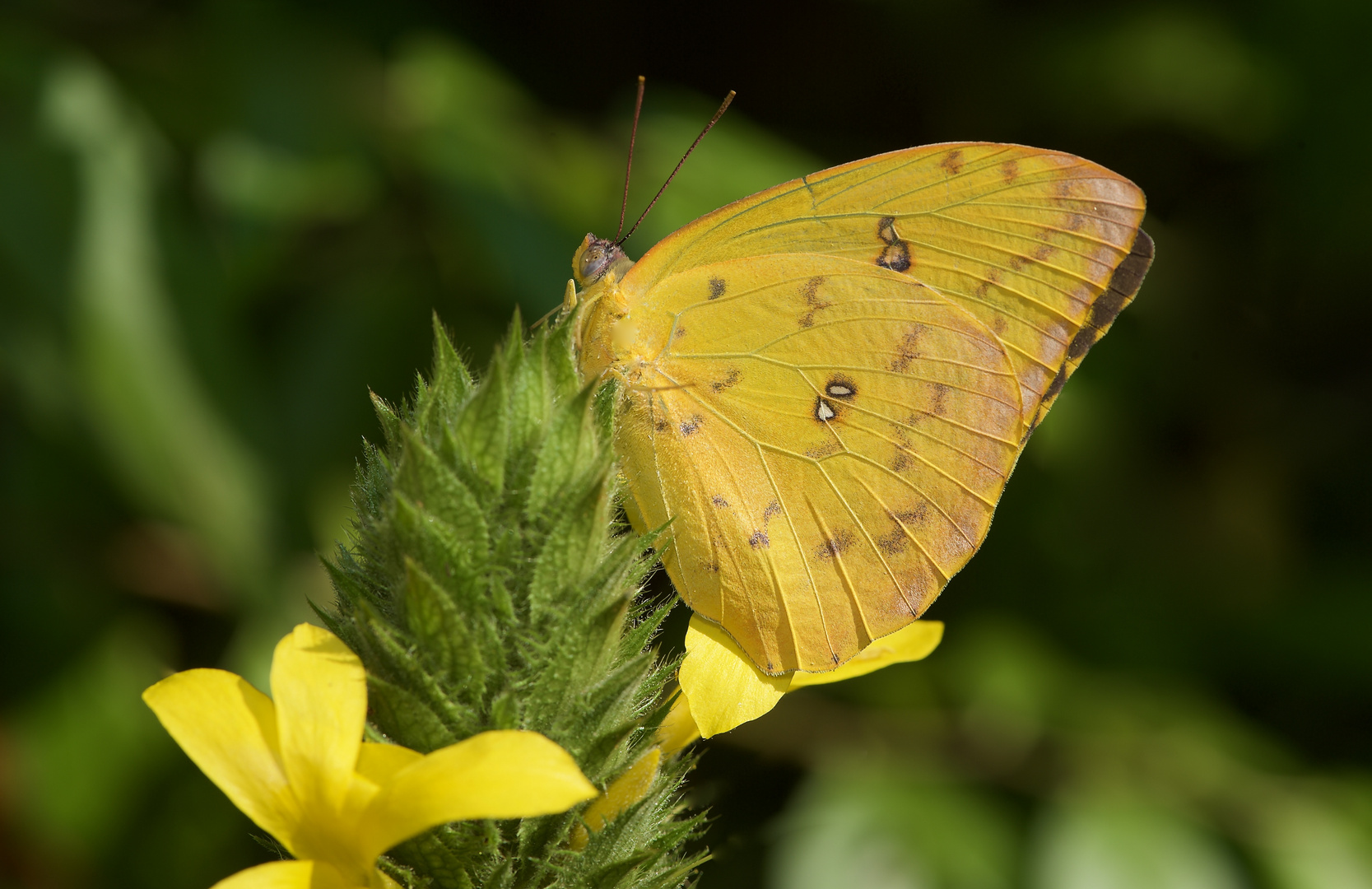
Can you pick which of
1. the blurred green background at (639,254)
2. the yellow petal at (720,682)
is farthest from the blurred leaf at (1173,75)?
the yellow petal at (720,682)

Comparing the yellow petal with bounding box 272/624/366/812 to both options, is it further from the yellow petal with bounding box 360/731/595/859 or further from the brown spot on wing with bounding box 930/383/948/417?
the brown spot on wing with bounding box 930/383/948/417

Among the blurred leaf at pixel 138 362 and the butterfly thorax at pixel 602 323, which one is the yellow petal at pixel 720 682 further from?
the blurred leaf at pixel 138 362

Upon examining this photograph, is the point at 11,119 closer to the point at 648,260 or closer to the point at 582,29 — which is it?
the point at 582,29

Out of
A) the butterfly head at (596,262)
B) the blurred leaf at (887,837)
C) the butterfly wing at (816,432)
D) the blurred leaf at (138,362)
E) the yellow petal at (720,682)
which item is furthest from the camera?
the blurred leaf at (138,362)

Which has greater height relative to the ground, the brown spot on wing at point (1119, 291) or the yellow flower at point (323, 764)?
the brown spot on wing at point (1119, 291)

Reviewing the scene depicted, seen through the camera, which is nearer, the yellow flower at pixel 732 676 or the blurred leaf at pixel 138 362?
the yellow flower at pixel 732 676

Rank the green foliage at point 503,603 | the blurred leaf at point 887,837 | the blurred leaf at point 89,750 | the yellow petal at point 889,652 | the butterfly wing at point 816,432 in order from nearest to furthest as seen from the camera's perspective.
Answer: the green foliage at point 503,603 < the yellow petal at point 889,652 < the butterfly wing at point 816,432 < the blurred leaf at point 887,837 < the blurred leaf at point 89,750

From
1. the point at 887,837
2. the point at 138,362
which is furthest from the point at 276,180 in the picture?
the point at 887,837

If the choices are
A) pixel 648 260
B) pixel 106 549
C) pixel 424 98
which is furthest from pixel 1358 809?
pixel 106 549

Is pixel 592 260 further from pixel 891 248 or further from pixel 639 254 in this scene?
pixel 639 254
